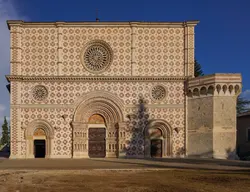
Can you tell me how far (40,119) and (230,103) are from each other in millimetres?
15882

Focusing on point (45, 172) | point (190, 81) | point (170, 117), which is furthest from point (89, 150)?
point (45, 172)

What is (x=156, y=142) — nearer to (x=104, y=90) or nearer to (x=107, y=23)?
(x=104, y=90)

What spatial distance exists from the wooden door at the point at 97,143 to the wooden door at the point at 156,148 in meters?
4.22

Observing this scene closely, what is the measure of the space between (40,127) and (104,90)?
20.8 feet

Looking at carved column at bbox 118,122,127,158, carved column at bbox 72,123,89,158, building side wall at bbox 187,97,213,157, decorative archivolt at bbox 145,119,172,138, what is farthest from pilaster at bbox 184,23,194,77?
carved column at bbox 72,123,89,158

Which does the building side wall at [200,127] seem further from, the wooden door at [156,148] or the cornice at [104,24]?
the cornice at [104,24]

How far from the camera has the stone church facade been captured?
92.2 feet

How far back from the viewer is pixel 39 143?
2870 centimetres

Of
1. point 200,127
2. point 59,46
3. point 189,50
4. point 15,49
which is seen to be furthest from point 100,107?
point 189,50

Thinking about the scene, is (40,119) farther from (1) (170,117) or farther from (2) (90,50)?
(1) (170,117)

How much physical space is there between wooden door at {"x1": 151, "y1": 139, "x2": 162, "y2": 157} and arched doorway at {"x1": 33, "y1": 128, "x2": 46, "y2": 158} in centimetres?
945

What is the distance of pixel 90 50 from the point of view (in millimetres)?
29469

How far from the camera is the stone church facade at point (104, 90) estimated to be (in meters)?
28.1

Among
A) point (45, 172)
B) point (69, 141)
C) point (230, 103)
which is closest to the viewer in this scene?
point (45, 172)
